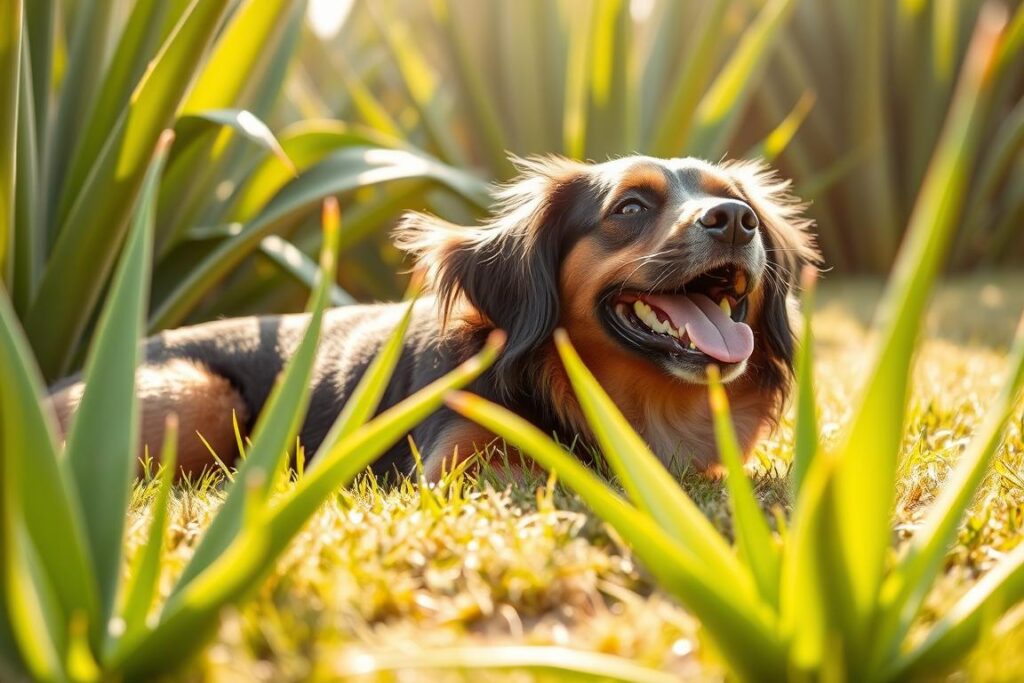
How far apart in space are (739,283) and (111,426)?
183cm

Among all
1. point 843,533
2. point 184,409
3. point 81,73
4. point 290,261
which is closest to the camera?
point 843,533

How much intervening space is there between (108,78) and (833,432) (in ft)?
8.16

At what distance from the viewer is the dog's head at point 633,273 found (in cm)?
274

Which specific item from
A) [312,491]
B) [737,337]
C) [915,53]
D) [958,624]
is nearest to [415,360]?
[737,337]

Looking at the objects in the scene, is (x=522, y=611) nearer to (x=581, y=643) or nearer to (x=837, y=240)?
(x=581, y=643)

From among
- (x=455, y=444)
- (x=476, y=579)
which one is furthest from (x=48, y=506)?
(x=455, y=444)

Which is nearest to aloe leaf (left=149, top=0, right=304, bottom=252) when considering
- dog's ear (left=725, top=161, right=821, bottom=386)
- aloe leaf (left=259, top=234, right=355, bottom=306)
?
aloe leaf (left=259, top=234, right=355, bottom=306)

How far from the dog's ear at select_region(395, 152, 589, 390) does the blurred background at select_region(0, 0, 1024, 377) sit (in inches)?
21.2

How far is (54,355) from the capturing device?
138 inches

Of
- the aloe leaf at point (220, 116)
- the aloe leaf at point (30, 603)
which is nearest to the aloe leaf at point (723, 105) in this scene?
the aloe leaf at point (220, 116)

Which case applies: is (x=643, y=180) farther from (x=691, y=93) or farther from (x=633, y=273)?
(x=691, y=93)

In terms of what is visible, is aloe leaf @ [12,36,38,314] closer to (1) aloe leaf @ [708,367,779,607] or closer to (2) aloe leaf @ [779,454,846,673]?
(1) aloe leaf @ [708,367,779,607]

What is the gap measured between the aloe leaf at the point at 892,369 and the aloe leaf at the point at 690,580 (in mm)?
125

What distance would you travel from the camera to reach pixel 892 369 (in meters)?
1.24
